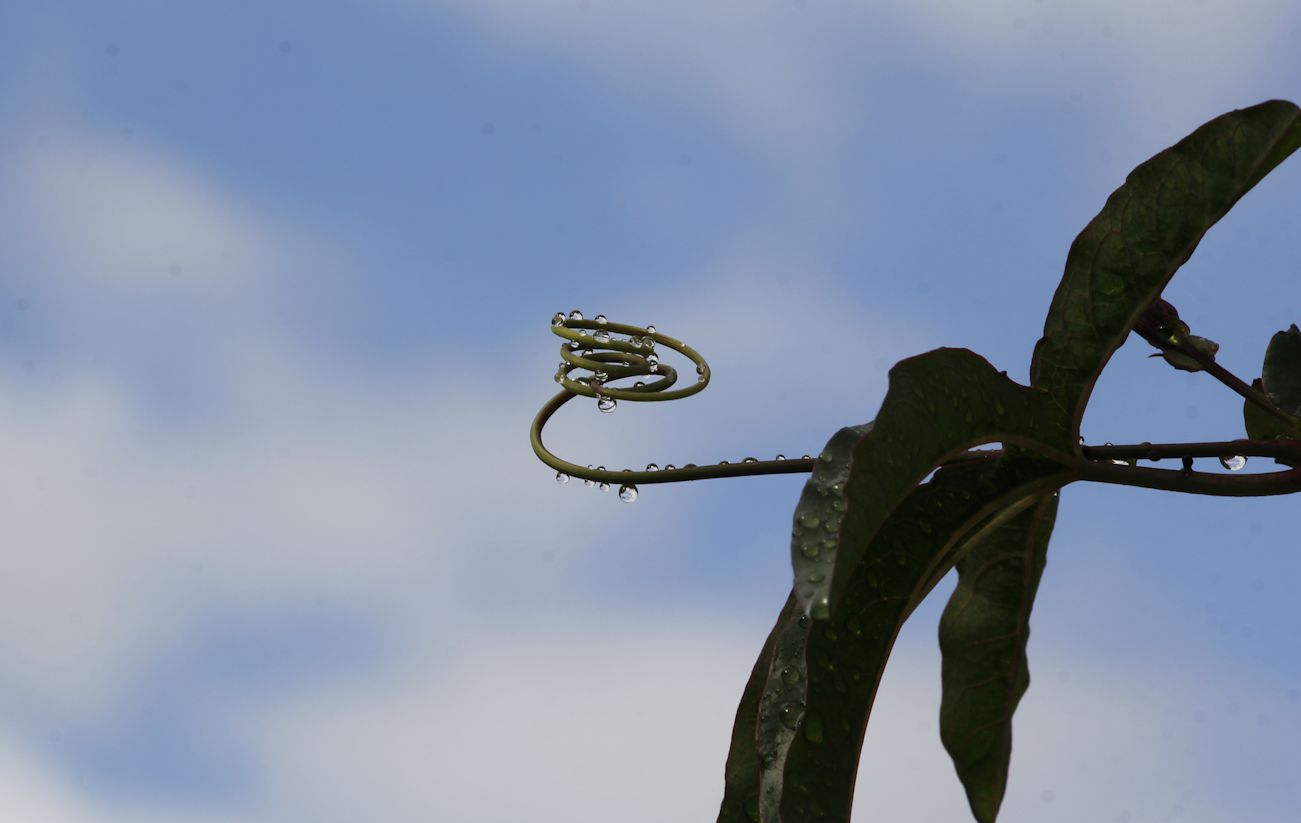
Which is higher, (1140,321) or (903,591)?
(1140,321)

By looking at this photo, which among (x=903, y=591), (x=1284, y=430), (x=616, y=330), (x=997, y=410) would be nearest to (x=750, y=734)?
(x=903, y=591)

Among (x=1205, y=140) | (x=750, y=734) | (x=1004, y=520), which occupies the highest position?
(x=1205, y=140)

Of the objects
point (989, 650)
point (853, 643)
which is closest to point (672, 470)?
point (853, 643)

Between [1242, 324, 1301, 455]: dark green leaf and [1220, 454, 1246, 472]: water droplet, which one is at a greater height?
[1242, 324, 1301, 455]: dark green leaf

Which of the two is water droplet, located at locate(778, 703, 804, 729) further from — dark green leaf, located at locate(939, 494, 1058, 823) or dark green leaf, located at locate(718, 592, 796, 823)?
dark green leaf, located at locate(939, 494, 1058, 823)

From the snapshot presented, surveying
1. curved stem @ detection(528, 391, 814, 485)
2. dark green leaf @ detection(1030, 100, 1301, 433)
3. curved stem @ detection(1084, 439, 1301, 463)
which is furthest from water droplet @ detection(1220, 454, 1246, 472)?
curved stem @ detection(528, 391, 814, 485)

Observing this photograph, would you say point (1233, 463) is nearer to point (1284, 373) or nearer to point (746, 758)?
point (1284, 373)

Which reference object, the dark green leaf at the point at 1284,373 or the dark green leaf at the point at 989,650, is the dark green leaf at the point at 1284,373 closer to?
the dark green leaf at the point at 1284,373

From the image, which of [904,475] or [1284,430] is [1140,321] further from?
[904,475]
